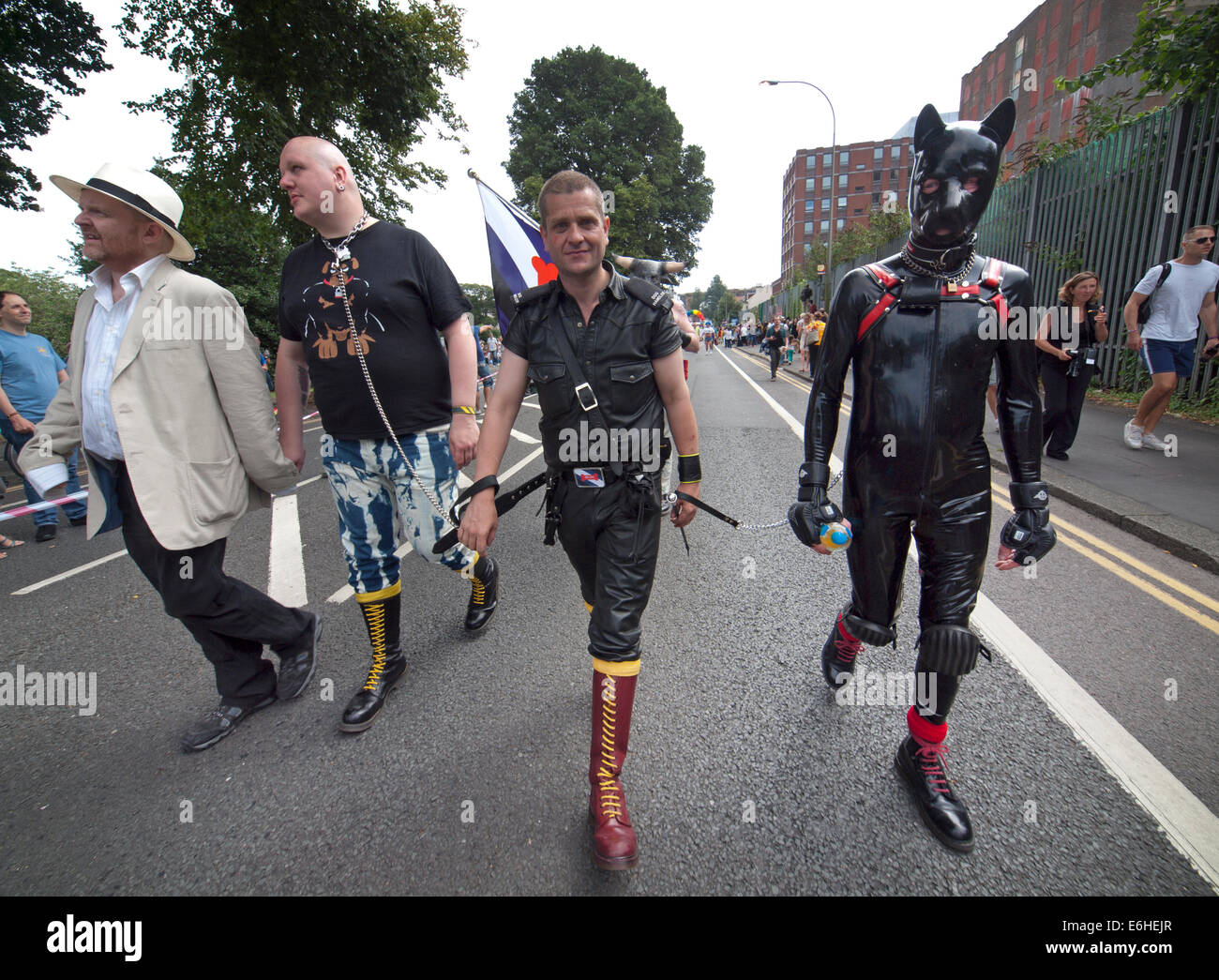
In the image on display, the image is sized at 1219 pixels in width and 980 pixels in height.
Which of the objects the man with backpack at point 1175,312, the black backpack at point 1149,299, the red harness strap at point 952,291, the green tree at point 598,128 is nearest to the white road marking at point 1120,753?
the red harness strap at point 952,291

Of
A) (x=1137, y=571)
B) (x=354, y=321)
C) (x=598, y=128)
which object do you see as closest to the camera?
(x=354, y=321)

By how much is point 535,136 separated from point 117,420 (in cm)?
3926

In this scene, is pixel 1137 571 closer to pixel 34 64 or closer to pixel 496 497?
pixel 496 497

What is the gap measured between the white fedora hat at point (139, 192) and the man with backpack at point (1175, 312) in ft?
24.5

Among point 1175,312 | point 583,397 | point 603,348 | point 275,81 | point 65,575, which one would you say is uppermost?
point 275,81

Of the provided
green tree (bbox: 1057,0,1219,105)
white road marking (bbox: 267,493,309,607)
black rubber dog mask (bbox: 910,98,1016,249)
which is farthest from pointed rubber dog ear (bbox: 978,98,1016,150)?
green tree (bbox: 1057,0,1219,105)

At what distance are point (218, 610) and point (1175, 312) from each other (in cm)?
822

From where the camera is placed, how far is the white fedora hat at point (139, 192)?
2188 mm

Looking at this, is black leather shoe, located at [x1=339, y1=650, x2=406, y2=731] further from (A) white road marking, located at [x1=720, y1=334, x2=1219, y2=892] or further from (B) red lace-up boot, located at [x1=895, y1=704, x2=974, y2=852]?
(A) white road marking, located at [x1=720, y1=334, x2=1219, y2=892]

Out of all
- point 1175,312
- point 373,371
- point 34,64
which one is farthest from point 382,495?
point 34,64

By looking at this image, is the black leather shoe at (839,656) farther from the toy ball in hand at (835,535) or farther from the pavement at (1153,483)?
the pavement at (1153,483)

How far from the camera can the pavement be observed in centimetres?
429

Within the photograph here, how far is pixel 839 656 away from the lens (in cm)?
261

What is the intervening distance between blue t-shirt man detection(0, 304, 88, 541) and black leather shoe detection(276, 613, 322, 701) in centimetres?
440
